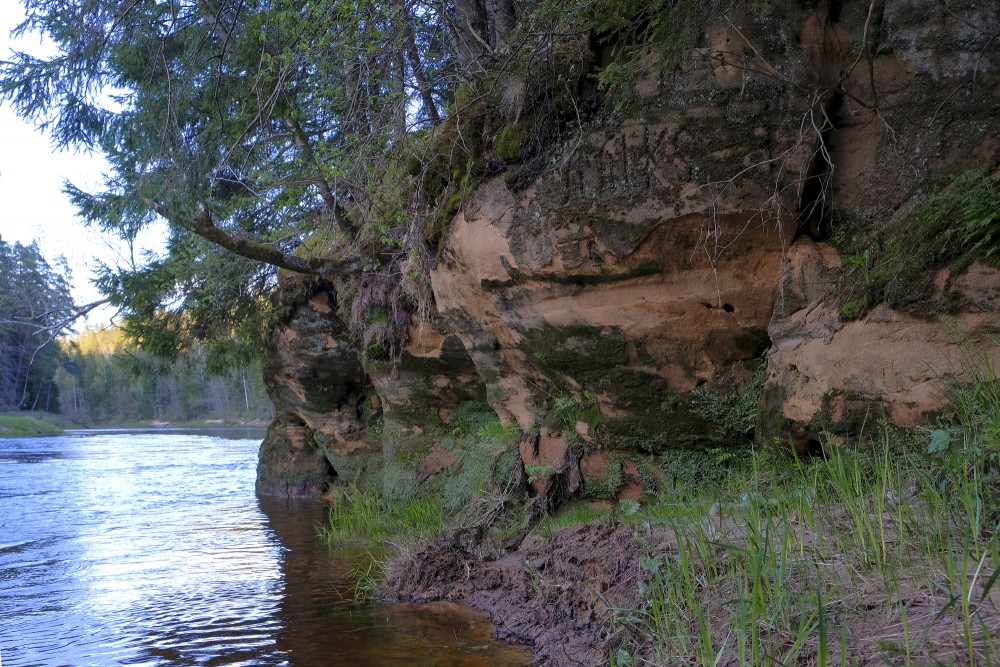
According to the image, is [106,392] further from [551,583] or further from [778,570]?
[778,570]

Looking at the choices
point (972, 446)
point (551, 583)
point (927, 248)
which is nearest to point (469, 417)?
point (551, 583)

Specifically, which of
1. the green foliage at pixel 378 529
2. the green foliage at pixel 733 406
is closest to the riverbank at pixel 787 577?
the green foliage at pixel 733 406

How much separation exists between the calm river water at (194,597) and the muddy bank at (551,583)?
10.0 inches

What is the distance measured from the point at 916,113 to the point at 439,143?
4.25 m

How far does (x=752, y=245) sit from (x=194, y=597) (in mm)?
5575

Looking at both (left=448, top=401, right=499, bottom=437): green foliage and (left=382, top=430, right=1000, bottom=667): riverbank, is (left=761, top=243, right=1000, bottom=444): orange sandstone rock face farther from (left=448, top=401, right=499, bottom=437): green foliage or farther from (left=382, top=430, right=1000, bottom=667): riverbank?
(left=448, top=401, right=499, bottom=437): green foliage

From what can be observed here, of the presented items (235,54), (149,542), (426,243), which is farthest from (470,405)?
(235,54)

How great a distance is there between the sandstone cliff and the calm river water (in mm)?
2402

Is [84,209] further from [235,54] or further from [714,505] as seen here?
[714,505]

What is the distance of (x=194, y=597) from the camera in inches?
269

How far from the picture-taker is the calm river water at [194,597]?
5.22 metres

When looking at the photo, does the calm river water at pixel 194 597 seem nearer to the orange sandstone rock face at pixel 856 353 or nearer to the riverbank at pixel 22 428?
the orange sandstone rock face at pixel 856 353

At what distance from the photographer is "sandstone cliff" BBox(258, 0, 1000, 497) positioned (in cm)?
466

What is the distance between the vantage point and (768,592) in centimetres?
338
